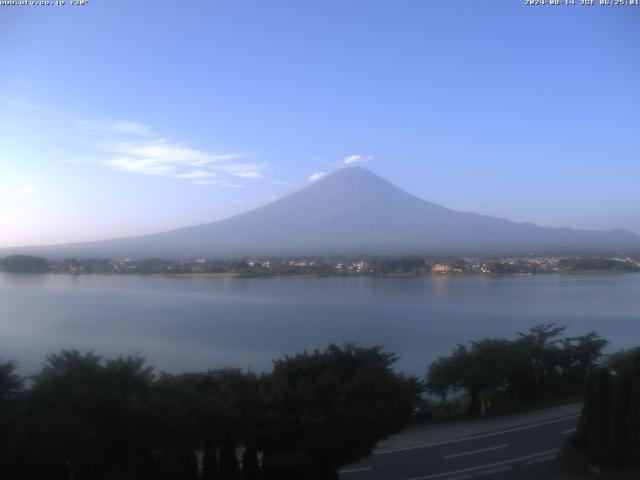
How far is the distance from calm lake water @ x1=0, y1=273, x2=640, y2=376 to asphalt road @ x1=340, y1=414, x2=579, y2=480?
1.55 metres

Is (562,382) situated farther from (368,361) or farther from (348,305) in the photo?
(348,305)

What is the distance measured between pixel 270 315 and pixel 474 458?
909 cm

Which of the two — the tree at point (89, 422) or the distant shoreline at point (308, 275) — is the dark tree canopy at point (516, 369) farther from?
the distant shoreline at point (308, 275)

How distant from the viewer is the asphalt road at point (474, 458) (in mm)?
5902

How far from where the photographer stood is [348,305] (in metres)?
17.3

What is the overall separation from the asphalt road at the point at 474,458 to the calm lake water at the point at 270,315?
1.55m

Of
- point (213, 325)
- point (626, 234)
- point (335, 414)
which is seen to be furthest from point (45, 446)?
point (626, 234)

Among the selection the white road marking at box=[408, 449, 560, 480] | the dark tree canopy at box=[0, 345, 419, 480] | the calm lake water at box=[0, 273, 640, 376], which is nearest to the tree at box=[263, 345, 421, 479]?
the dark tree canopy at box=[0, 345, 419, 480]

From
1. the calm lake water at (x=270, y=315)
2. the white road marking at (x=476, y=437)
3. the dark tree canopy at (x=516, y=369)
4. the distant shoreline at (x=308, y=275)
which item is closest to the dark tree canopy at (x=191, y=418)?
the white road marking at (x=476, y=437)

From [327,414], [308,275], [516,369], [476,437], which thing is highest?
[308,275]

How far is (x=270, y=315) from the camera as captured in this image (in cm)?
1516

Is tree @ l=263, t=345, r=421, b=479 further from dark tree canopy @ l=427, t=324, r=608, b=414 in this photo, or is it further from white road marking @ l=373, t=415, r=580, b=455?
dark tree canopy @ l=427, t=324, r=608, b=414

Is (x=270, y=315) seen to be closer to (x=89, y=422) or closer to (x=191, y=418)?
(x=191, y=418)

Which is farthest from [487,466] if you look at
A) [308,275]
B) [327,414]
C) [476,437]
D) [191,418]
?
[308,275]
